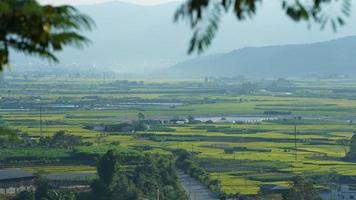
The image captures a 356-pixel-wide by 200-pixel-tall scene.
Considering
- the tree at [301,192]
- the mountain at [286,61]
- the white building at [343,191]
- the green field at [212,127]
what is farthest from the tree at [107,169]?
the mountain at [286,61]

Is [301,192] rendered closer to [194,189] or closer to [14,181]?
[194,189]

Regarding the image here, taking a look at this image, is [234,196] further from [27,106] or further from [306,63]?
[306,63]

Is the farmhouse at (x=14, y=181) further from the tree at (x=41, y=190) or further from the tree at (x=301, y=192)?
the tree at (x=301, y=192)

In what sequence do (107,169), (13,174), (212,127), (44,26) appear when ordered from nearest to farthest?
(44,26) → (107,169) → (13,174) → (212,127)

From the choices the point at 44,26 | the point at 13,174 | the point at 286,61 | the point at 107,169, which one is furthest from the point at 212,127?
the point at 286,61

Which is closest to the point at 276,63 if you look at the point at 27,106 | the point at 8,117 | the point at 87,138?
the point at 27,106

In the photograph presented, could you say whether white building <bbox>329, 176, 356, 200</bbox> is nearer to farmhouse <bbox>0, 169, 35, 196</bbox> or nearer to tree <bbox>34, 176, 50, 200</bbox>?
tree <bbox>34, 176, 50, 200</bbox>
